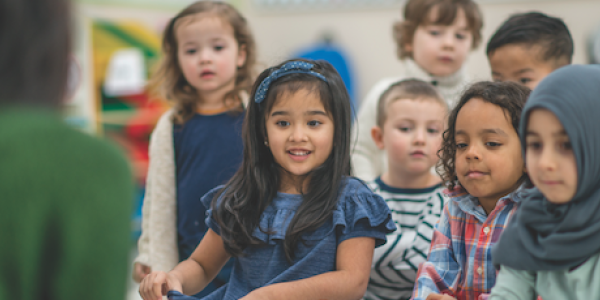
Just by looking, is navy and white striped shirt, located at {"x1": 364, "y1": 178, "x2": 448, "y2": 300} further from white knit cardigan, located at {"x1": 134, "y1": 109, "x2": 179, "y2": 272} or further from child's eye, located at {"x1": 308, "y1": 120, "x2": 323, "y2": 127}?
white knit cardigan, located at {"x1": 134, "y1": 109, "x2": 179, "y2": 272}

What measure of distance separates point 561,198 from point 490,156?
0.26m

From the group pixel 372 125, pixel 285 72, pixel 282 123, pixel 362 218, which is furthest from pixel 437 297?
pixel 372 125

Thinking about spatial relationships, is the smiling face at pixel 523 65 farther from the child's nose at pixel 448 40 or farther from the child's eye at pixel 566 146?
the child's eye at pixel 566 146

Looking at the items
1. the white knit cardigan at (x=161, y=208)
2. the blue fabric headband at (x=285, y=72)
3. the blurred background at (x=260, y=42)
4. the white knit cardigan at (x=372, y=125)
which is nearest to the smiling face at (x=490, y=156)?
the blue fabric headband at (x=285, y=72)

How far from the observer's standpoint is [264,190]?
145 centimetres

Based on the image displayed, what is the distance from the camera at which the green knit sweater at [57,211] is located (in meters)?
0.71

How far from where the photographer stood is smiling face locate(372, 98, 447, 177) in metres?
1.69

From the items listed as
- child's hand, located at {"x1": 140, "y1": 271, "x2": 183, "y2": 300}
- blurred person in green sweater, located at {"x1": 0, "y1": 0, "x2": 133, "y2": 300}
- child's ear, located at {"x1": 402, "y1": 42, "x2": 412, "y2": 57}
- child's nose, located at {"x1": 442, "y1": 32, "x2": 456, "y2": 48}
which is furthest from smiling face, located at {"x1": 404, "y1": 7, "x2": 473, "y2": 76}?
blurred person in green sweater, located at {"x1": 0, "y1": 0, "x2": 133, "y2": 300}

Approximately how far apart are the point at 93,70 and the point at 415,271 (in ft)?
12.0

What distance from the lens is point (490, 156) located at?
1264 millimetres

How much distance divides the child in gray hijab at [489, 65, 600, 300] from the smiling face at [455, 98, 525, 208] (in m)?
0.17

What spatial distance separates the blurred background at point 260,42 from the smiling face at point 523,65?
7.64 feet

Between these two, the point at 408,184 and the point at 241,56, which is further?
the point at 241,56

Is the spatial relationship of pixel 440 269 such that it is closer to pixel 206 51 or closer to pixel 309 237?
pixel 309 237
